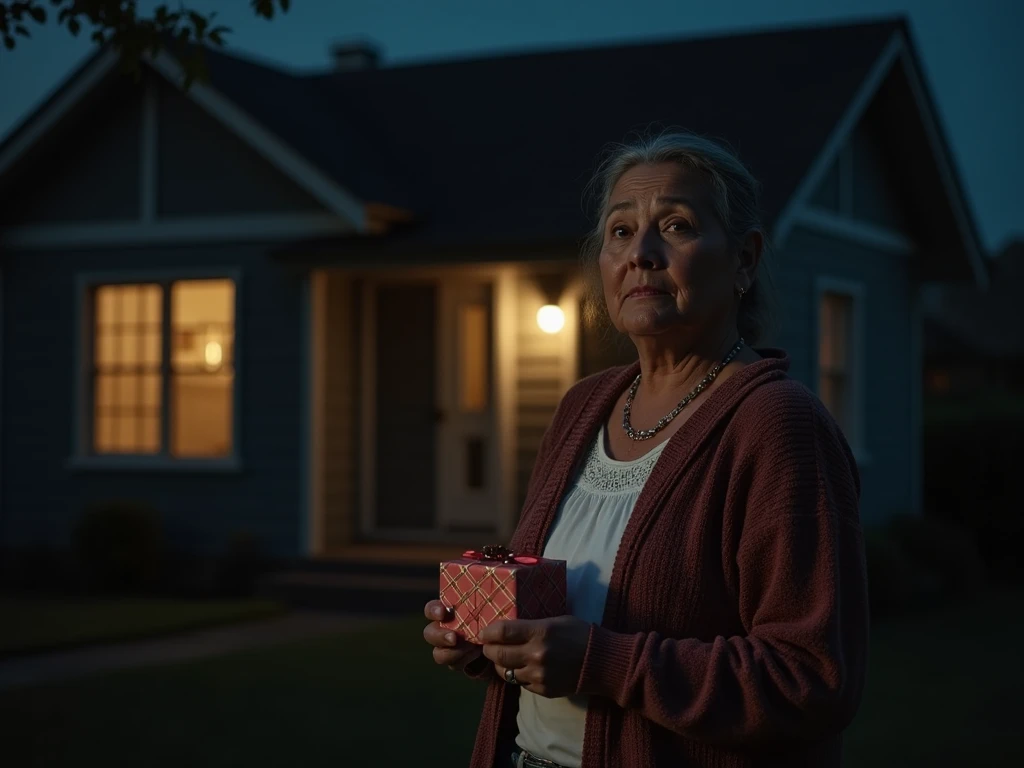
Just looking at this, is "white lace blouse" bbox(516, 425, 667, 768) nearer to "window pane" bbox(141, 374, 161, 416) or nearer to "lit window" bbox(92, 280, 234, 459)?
"lit window" bbox(92, 280, 234, 459)

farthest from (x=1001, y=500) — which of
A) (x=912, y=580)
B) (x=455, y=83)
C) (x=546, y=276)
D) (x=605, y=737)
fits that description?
(x=605, y=737)

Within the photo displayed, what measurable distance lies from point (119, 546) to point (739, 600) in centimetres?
994

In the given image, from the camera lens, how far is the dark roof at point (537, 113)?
10.8 meters

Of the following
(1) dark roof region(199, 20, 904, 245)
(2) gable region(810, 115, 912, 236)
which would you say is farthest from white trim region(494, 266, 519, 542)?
(2) gable region(810, 115, 912, 236)

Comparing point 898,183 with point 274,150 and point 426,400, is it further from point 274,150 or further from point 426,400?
point 274,150

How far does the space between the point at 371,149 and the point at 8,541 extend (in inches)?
203

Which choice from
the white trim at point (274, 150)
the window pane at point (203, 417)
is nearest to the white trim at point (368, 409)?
the white trim at point (274, 150)

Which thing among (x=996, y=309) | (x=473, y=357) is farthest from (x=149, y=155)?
(x=996, y=309)

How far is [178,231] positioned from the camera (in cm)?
1174

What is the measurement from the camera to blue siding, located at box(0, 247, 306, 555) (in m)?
11.3

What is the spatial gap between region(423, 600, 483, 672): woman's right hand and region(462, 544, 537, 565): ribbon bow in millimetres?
106

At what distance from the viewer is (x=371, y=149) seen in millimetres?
12383

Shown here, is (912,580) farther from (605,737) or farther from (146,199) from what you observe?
(605,737)

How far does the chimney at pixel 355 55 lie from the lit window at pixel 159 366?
3.43m
